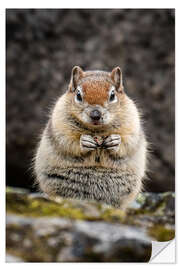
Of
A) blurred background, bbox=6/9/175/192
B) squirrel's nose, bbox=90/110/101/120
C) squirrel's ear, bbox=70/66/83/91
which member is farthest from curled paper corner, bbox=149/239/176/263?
blurred background, bbox=6/9/175/192

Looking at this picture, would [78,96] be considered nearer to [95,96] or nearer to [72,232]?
[95,96]

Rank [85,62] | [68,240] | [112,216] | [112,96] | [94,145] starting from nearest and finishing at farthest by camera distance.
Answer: [68,240] < [112,216] < [94,145] < [112,96] < [85,62]

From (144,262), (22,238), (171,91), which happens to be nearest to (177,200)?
(144,262)

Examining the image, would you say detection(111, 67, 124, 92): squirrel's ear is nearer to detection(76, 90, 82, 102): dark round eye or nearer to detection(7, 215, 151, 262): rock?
detection(76, 90, 82, 102): dark round eye

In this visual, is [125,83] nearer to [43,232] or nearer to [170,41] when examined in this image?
[170,41]

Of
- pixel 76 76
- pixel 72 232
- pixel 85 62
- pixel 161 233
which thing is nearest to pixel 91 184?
pixel 72 232
